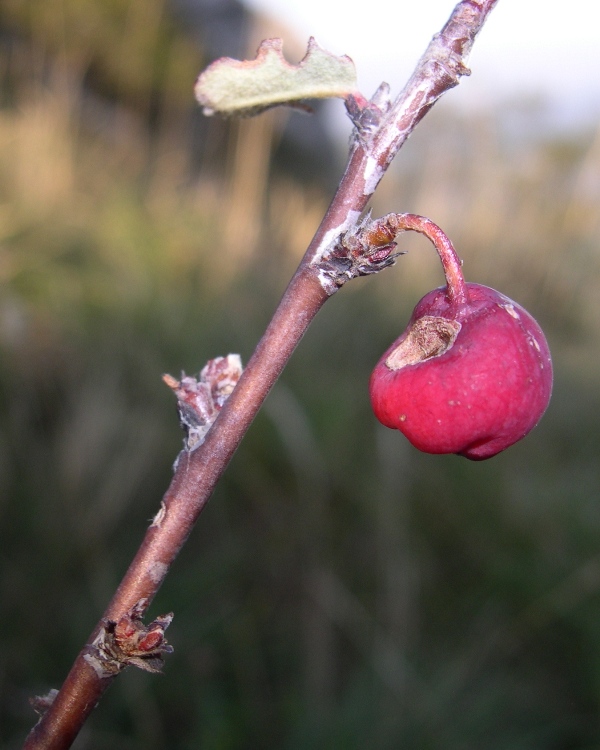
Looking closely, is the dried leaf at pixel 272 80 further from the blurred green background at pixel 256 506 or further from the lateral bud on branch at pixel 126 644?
the blurred green background at pixel 256 506

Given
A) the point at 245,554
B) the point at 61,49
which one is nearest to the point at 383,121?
the point at 245,554

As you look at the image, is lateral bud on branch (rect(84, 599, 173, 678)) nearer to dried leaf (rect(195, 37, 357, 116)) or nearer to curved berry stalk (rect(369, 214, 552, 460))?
curved berry stalk (rect(369, 214, 552, 460))

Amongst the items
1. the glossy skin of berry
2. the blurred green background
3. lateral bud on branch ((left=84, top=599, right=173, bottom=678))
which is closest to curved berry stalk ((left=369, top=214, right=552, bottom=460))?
the glossy skin of berry

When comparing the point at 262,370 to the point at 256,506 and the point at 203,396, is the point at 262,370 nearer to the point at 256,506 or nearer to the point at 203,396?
the point at 203,396

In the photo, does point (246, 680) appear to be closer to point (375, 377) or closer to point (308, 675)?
point (308, 675)

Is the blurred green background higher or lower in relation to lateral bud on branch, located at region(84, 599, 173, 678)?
lower

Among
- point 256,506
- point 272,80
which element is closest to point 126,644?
point 272,80
